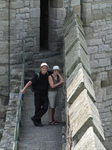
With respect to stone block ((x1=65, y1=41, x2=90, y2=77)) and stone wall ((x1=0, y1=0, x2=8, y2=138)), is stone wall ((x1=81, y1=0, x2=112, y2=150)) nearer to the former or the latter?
stone wall ((x1=0, y1=0, x2=8, y2=138))

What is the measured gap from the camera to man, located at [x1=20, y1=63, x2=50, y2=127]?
1006cm

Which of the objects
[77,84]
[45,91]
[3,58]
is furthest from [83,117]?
[3,58]

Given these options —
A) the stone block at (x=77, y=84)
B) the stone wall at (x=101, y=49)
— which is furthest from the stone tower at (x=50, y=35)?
the stone block at (x=77, y=84)

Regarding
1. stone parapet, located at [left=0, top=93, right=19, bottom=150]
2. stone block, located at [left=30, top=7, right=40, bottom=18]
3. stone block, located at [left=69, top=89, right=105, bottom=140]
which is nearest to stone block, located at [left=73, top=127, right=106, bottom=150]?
stone block, located at [left=69, top=89, right=105, bottom=140]

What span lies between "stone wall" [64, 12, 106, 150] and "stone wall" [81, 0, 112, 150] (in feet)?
9.01

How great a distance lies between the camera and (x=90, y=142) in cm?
573

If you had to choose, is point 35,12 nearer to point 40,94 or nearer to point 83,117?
point 40,94

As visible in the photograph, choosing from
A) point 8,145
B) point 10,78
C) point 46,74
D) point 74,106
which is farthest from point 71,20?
point 74,106

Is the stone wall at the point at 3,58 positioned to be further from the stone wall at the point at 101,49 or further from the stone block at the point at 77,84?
the stone block at the point at 77,84

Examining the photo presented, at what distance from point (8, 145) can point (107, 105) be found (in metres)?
5.79

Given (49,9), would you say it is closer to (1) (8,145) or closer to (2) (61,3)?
(2) (61,3)

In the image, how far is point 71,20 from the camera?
12531 mm

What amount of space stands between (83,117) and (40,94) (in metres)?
3.66

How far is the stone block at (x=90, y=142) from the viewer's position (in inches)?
222
